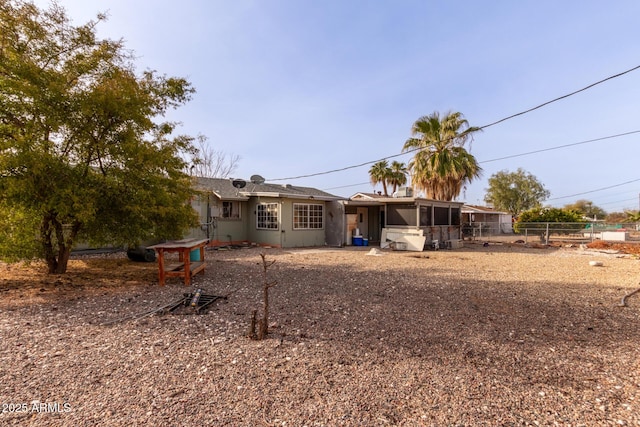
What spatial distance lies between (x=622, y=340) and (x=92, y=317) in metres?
6.94

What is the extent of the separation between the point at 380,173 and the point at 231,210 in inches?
725

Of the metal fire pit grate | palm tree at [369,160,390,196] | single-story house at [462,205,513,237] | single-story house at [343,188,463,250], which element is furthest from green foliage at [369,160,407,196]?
the metal fire pit grate

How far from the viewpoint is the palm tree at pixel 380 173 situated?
29.8 meters

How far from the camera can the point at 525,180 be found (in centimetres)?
4150

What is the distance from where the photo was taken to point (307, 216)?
1475 centimetres

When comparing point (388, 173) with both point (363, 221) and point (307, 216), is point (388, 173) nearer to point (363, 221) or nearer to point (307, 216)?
point (363, 221)

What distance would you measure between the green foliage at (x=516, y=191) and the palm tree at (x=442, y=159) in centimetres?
2732

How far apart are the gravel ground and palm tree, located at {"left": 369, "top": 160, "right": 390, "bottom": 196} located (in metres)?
24.5

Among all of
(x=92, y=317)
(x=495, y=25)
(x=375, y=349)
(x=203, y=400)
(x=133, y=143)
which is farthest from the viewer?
(x=495, y=25)

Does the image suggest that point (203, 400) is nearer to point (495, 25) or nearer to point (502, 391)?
point (502, 391)

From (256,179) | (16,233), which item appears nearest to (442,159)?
(256,179)

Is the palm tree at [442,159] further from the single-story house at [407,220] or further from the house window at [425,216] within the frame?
the house window at [425,216]

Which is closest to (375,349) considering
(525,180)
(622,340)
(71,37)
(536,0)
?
(622,340)

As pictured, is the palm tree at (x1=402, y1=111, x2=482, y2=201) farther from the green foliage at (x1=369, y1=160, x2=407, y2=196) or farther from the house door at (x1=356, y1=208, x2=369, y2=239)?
the green foliage at (x1=369, y1=160, x2=407, y2=196)
